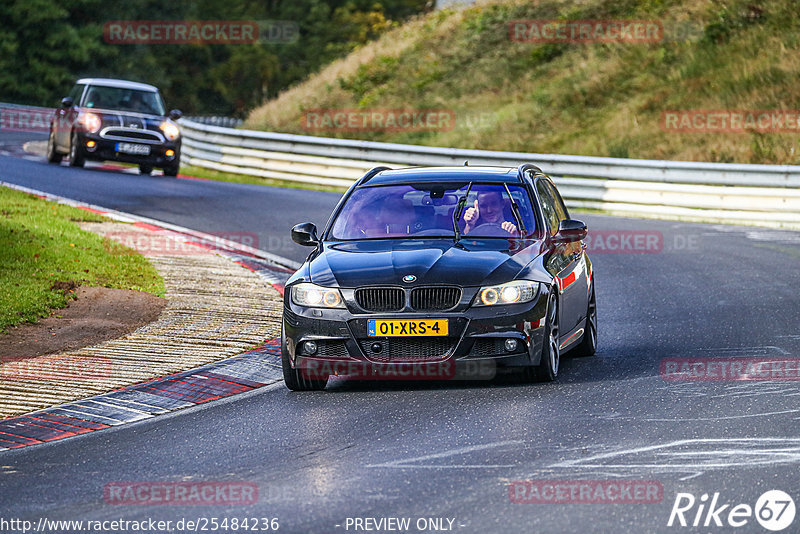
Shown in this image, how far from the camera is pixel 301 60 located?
78.0m

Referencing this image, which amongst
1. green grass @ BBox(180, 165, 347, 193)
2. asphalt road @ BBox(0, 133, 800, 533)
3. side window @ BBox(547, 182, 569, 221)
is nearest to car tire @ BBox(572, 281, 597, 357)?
asphalt road @ BBox(0, 133, 800, 533)

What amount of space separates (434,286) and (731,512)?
3.53m

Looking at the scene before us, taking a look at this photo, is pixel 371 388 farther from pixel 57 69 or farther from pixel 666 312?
pixel 57 69

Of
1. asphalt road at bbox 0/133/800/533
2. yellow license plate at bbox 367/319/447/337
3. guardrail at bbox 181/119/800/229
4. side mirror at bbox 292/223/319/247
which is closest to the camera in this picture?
asphalt road at bbox 0/133/800/533

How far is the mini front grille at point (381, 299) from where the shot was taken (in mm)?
9242

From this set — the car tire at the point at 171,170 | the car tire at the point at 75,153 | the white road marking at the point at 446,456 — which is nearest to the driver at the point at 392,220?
the white road marking at the point at 446,456

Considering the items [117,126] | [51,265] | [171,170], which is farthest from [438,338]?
[171,170]

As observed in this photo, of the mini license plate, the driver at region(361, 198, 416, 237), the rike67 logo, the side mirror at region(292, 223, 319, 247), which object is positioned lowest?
the mini license plate

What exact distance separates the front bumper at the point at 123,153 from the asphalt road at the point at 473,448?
684 inches

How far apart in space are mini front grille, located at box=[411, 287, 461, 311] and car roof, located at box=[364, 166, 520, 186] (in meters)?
1.72

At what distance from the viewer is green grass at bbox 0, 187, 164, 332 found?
12.5m

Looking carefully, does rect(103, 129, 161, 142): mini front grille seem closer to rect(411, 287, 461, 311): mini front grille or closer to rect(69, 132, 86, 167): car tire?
rect(69, 132, 86, 167): car tire

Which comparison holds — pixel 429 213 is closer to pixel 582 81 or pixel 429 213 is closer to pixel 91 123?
pixel 91 123

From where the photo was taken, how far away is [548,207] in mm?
11148
